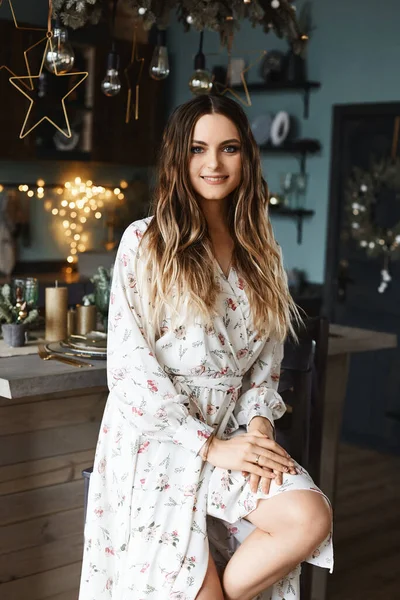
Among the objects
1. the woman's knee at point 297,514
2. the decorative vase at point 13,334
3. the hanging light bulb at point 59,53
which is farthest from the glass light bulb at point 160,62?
the woman's knee at point 297,514

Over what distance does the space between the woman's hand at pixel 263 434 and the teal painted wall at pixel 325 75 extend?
3.65 meters

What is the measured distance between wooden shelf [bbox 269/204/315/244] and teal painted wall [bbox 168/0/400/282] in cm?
4

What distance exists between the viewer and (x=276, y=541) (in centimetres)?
183

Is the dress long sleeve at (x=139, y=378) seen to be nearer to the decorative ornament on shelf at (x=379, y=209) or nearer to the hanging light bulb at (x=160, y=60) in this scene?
the hanging light bulb at (x=160, y=60)

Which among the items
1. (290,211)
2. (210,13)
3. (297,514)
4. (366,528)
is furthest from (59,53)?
(290,211)

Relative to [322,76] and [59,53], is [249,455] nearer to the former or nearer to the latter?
[59,53]

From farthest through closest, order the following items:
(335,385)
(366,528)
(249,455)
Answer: (366,528), (335,385), (249,455)

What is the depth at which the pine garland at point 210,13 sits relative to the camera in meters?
2.95

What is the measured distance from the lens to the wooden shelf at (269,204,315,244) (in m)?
5.73

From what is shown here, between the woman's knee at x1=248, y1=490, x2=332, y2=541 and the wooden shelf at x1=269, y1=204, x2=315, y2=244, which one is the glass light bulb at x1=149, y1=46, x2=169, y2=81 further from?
the wooden shelf at x1=269, y1=204, x2=315, y2=244

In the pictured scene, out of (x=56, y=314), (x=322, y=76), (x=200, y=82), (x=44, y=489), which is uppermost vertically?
(x=322, y=76)

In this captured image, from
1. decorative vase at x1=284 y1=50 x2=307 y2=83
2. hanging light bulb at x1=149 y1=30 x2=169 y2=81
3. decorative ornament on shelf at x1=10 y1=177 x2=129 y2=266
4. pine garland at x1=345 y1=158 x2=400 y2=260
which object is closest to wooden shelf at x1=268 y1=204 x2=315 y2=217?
pine garland at x1=345 y1=158 x2=400 y2=260

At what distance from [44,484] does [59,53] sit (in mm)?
1415

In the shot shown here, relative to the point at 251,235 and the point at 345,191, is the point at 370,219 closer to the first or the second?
the point at 345,191
